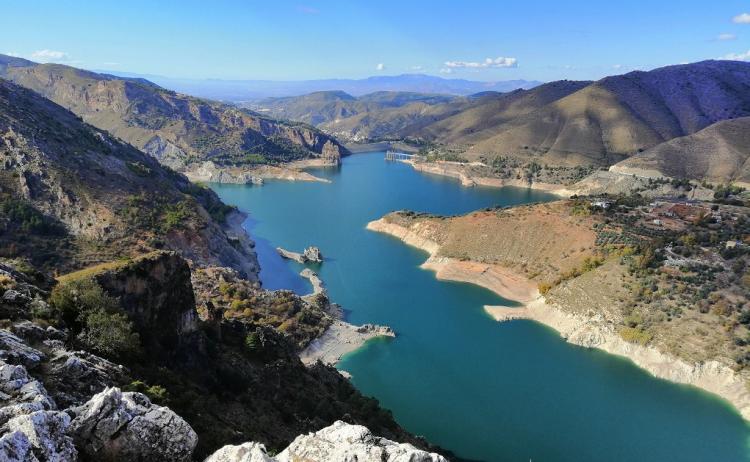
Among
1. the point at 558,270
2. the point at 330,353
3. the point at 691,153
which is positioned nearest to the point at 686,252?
the point at 558,270

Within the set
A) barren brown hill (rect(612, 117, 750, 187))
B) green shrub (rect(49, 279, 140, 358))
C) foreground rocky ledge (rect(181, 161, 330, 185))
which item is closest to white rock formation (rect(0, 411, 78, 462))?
green shrub (rect(49, 279, 140, 358))

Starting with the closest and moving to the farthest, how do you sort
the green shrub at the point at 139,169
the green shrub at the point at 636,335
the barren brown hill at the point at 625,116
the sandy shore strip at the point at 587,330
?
the sandy shore strip at the point at 587,330, the green shrub at the point at 636,335, the green shrub at the point at 139,169, the barren brown hill at the point at 625,116

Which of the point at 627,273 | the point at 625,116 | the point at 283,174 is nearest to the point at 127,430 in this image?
the point at 627,273

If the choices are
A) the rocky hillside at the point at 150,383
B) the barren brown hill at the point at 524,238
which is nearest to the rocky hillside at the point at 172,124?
the barren brown hill at the point at 524,238

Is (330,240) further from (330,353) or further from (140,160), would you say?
(330,353)

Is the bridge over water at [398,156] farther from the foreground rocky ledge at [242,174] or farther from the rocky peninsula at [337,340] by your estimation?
the rocky peninsula at [337,340]

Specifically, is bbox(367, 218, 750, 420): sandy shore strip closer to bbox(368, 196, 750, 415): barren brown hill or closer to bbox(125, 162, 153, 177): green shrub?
bbox(368, 196, 750, 415): barren brown hill
